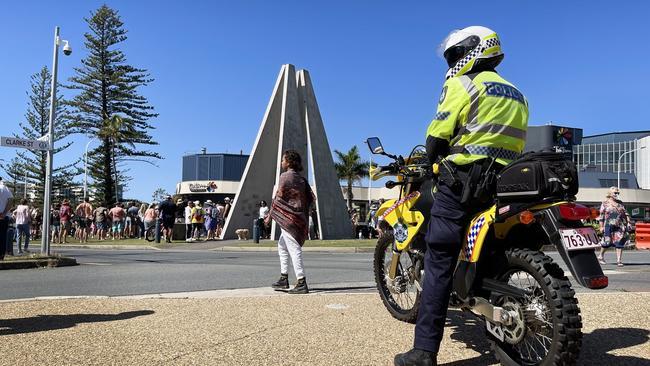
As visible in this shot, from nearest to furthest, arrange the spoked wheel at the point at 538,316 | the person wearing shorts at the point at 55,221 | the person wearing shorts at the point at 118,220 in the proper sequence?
the spoked wheel at the point at 538,316 < the person wearing shorts at the point at 55,221 < the person wearing shorts at the point at 118,220

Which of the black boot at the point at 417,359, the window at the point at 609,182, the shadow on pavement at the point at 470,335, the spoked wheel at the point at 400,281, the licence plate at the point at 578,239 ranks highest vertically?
the window at the point at 609,182

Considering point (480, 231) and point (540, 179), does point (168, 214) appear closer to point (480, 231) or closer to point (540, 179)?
point (480, 231)

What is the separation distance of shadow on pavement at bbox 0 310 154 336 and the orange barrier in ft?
73.9

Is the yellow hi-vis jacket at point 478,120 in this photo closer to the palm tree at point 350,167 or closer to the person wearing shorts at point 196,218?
the person wearing shorts at point 196,218

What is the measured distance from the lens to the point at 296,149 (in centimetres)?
2547

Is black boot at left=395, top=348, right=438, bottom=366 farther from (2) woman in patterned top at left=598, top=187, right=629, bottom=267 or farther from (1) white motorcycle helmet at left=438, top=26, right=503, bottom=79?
(2) woman in patterned top at left=598, top=187, right=629, bottom=267

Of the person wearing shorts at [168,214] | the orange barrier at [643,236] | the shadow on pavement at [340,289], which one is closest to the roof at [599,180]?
the orange barrier at [643,236]

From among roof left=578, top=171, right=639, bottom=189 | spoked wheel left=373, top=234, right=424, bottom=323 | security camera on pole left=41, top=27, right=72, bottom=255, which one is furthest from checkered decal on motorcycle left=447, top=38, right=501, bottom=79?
roof left=578, top=171, right=639, bottom=189

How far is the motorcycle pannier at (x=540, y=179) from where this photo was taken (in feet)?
9.72

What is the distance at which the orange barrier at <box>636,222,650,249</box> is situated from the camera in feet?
72.7

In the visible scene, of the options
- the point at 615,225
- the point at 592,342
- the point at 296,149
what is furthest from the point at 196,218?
the point at 592,342

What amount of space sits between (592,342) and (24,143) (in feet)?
37.8

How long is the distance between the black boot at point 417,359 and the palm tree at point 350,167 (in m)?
56.3

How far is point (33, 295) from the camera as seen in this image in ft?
22.1
